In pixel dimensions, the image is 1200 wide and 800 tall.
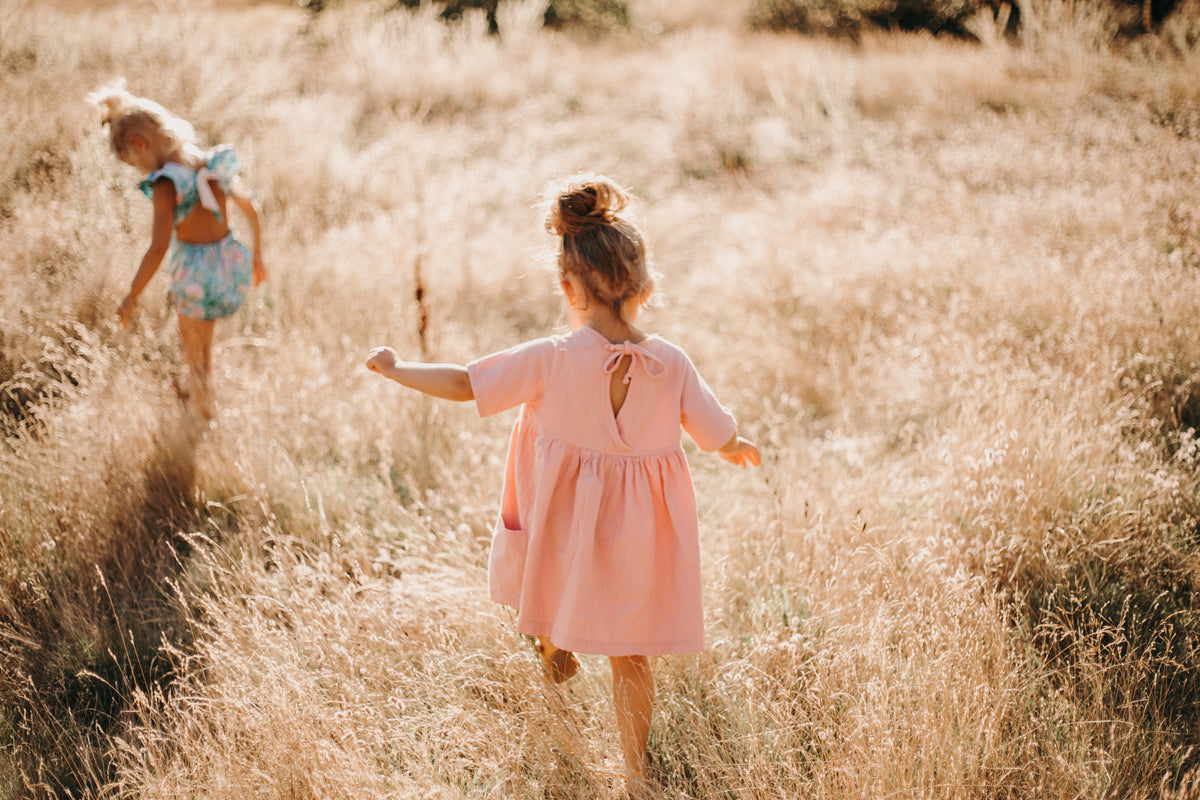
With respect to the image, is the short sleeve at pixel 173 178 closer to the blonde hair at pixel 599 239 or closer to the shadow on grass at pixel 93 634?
the shadow on grass at pixel 93 634

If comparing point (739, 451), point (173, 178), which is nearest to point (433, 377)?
point (739, 451)

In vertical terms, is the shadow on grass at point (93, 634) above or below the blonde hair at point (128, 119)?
below

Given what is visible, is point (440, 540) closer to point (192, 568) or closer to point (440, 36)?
point (192, 568)

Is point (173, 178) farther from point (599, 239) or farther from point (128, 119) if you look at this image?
point (599, 239)

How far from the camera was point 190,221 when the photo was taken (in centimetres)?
355

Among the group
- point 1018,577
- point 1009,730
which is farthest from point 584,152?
point 1009,730

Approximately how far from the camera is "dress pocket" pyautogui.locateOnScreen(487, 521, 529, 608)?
1.98m

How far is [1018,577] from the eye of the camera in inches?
101

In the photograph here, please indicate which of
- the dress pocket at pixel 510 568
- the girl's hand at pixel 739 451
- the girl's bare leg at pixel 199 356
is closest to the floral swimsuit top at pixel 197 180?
the girl's bare leg at pixel 199 356

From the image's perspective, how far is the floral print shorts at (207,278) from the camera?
11.5ft

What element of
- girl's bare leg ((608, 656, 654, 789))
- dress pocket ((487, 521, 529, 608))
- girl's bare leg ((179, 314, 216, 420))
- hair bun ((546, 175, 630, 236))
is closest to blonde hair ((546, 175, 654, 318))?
hair bun ((546, 175, 630, 236))

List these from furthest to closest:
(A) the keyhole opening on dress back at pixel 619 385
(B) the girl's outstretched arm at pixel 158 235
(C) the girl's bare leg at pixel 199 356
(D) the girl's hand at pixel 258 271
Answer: (D) the girl's hand at pixel 258 271
(C) the girl's bare leg at pixel 199 356
(B) the girl's outstretched arm at pixel 158 235
(A) the keyhole opening on dress back at pixel 619 385

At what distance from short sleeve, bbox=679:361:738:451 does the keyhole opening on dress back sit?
153mm

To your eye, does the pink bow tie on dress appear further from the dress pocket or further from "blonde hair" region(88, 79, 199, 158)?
"blonde hair" region(88, 79, 199, 158)
